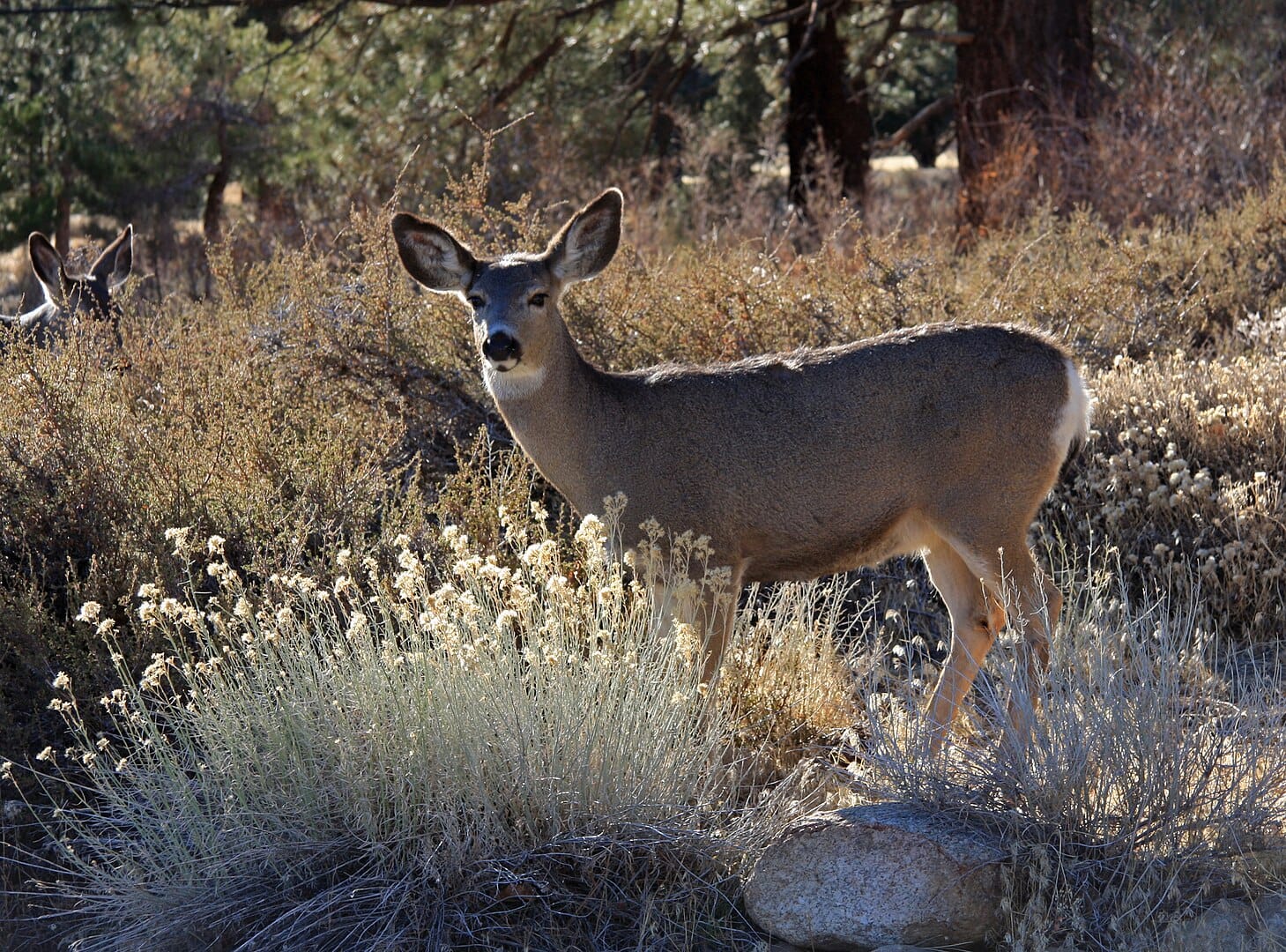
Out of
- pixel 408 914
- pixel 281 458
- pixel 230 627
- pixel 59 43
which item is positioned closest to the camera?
pixel 408 914

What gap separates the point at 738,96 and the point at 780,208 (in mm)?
5898

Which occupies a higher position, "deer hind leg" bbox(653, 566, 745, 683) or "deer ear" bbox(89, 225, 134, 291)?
"deer ear" bbox(89, 225, 134, 291)

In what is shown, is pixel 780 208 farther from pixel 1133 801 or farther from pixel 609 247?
pixel 1133 801

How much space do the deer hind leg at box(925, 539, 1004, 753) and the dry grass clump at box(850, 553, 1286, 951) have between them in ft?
3.30

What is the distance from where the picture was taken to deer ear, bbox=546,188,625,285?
5879 mm

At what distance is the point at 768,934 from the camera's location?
4.46 meters

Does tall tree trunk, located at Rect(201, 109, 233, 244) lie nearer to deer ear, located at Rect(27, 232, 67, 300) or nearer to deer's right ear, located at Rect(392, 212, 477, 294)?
deer ear, located at Rect(27, 232, 67, 300)

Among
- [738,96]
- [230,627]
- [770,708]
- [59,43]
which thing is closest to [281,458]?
[230,627]

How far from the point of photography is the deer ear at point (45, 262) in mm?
9820

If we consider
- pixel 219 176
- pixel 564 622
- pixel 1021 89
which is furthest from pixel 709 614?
pixel 219 176

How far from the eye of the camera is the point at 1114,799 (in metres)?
4.61

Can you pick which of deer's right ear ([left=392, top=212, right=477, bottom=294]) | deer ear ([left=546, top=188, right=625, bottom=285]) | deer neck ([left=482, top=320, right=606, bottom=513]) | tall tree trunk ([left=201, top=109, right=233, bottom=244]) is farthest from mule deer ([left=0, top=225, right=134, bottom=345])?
tall tree trunk ([left=201, top=109, right=233, bottom=244])

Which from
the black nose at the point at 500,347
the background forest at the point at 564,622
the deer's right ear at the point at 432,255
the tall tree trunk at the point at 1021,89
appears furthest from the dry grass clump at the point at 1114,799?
the tall tree trunk at the point at 1021,89

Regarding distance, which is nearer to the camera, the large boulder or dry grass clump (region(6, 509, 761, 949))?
the large boulder
